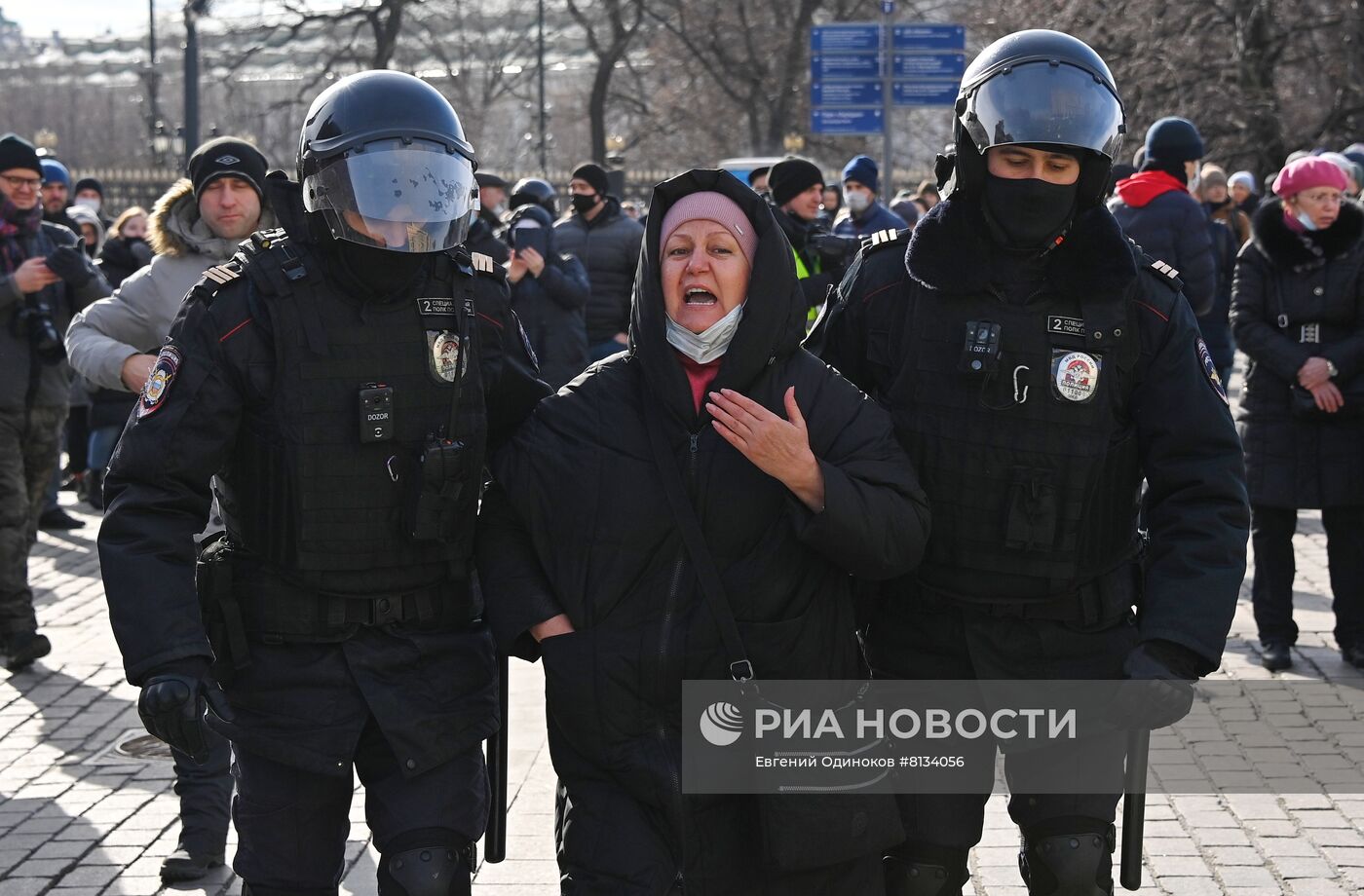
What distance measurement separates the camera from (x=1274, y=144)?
22219 millimetres

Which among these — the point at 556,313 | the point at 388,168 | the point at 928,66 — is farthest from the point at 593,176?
the point at 928,66

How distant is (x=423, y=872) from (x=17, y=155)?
541 centimetres

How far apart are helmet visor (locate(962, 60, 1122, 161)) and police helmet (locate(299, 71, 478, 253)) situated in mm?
1097

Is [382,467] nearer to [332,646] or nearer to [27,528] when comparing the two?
[332,646]

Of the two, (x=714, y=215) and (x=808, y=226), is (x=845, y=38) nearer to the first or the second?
(x=808, y=226)

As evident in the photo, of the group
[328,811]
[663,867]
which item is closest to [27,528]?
[328,811]

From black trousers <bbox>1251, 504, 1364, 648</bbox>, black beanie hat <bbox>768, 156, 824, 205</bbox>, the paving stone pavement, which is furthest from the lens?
black beanie hat <bbox>768, 156, 824, 205</bbox>

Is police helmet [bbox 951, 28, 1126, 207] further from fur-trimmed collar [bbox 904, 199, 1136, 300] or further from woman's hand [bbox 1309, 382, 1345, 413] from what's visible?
woman's hand [bbox 1309, 382, 1345, 413]

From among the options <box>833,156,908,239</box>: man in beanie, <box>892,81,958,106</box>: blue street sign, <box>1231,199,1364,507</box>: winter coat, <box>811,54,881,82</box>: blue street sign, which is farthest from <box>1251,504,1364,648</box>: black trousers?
<box>811,54,881,82</box>: blue street sign

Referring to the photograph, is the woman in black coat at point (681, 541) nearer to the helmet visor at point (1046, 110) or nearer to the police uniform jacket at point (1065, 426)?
the police uniform jacket at point (1065, 426)

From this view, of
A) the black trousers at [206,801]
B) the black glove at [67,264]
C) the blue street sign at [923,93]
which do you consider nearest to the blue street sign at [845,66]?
the blue street sign at [923,93]

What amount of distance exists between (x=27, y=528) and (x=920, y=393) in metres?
5.56

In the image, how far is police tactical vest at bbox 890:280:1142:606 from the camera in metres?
3.50

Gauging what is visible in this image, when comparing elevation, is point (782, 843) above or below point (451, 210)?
below
